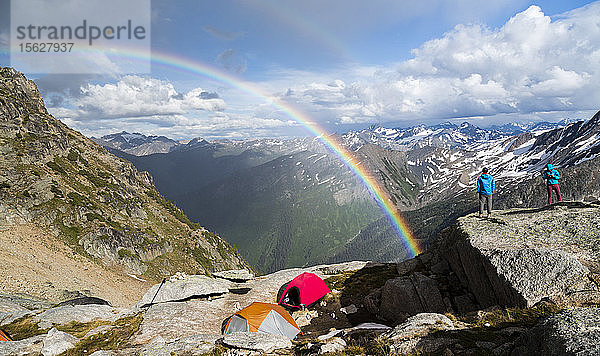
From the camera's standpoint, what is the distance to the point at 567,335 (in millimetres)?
8078

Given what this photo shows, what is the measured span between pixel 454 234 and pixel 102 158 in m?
156

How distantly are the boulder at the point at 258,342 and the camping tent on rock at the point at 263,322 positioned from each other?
6302 mm

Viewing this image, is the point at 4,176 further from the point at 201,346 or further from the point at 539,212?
the point at 539,212

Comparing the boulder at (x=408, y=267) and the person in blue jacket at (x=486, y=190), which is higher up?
the person in blue jacket at (x=486, y=190)

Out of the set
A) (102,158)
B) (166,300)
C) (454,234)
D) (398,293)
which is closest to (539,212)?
(454,234)

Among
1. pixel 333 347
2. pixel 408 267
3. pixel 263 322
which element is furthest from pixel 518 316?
pixel 408 267

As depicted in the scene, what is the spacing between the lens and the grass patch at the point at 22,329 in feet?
72.1

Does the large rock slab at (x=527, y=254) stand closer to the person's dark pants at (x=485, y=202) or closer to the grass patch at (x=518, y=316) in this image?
the grass patch at (x=518, y=316)

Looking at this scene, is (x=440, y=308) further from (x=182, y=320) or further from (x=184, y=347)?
(x=182, y=320)

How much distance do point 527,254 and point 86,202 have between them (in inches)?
4233

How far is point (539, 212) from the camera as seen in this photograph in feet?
78.0

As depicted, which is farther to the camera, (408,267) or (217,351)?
(408,267)

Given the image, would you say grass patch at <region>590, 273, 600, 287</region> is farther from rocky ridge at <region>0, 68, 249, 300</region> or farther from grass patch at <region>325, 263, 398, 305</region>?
rocky ridge at <region>0, 68, 249, 300</region>

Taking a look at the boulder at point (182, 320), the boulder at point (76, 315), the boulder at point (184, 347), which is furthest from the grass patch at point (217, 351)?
the boulder at point (76, 315)
